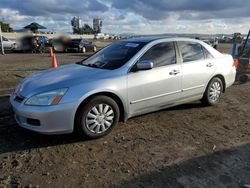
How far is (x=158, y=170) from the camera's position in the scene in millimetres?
3477

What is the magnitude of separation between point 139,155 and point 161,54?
2118 millimetres

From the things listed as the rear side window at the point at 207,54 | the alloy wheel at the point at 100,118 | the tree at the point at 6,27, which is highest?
the tree at the point at 6,27

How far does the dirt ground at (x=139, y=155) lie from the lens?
128 inches

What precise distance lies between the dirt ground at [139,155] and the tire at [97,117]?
0.15 m

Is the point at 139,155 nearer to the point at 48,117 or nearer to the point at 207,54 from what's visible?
the point at 48,117

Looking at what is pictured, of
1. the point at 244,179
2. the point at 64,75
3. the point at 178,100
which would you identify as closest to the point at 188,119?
the point at 178,100

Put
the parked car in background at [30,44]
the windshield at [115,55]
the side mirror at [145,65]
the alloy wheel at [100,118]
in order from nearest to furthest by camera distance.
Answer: the alloy wheel at [100,118]
the side mirror at [145,65]
the windshield at [115,55]
the parked car in background at [30,44]

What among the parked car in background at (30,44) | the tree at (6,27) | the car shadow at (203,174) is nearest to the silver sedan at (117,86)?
the car shadow at (203,174)

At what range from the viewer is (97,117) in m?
4.33

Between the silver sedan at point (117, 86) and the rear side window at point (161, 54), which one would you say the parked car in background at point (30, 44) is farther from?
the rear side window at point (161, 54)

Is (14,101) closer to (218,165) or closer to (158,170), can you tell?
(158,170)

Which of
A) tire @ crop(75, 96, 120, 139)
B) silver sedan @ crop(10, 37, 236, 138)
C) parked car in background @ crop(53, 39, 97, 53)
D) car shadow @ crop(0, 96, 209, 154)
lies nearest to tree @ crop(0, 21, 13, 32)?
parked car in background @ crop(53, 39, 97, 53)

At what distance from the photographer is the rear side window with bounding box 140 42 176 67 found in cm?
502

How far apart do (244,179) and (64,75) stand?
3.01 m
